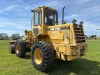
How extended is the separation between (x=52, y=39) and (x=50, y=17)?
1.71m

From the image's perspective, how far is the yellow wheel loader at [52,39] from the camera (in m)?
8.41

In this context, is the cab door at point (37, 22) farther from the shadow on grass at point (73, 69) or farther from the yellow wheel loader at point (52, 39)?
the shadow on grass at point (73, 69)

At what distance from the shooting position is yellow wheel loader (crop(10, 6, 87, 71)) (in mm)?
8413

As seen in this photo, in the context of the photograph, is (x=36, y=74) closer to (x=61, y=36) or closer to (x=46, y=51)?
(x=46, y=51)

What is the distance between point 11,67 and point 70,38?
3939mm

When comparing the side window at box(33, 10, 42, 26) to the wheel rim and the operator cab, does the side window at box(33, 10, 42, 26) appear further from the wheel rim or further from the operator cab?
the wheel rim

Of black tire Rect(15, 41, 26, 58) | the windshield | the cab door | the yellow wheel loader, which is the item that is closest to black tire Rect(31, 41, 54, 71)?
the yellow wheel loader

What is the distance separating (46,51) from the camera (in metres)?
8.61

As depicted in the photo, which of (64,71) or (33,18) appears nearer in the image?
(64,71)

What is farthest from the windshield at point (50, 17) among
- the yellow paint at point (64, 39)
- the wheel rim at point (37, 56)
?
the wheel rim at point (37, 56)

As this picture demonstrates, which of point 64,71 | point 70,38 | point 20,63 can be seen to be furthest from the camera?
point 20,63

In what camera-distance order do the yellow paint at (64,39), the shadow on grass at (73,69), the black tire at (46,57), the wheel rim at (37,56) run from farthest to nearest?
the wheel rim at (37,56) → the shadow on grass at (73,69) → the black tire at (46,57) → the yellow paint at (64,39)

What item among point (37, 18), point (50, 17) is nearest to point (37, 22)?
point (37, 18)

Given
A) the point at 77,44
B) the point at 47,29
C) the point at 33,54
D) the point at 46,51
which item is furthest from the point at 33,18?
the point at 77,44
